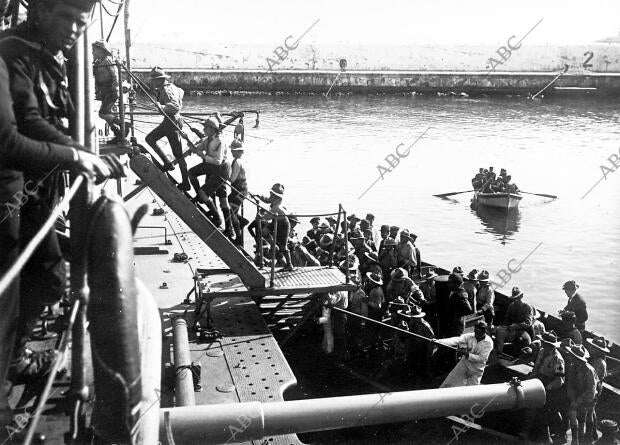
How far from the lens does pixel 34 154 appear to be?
283cm

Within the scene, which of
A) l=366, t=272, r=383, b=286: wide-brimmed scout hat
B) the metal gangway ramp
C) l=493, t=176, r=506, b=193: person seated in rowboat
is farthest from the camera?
l=493, t=176, r=506, b=193: person seated in rowboat

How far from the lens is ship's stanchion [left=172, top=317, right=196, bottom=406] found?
7.24 m

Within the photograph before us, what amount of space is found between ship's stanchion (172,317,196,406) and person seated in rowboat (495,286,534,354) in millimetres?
6174

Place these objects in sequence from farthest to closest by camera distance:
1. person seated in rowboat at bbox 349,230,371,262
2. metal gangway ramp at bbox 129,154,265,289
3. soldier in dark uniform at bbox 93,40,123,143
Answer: person seated in rowboat at bbox 349,230,371,262
soldier in dark uniform at bbox 93,40,123,143
metal gangway ramp at bbox 129,154,265,289

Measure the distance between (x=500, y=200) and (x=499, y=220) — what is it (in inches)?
51.4

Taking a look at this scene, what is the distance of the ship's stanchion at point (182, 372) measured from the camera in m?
7.24

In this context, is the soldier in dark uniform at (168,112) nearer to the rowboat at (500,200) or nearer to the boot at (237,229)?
the boot at (237,229)

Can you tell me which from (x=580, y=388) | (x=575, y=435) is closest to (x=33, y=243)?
(x=580, y=388)

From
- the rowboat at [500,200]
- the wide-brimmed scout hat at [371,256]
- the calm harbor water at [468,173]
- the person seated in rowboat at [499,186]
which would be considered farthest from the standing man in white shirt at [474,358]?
the person seated in rowboat at [499,186]

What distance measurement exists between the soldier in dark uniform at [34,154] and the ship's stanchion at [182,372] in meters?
3.94

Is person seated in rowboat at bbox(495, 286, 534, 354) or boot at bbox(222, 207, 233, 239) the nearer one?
person seated in rowboat at bbox(495, 286, 534, 354)

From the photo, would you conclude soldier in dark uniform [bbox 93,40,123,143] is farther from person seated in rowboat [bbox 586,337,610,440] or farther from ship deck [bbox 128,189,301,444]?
person seated in rowboat [bbox 586,337,610,440]

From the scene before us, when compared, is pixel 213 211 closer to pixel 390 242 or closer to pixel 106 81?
pixel 106 81

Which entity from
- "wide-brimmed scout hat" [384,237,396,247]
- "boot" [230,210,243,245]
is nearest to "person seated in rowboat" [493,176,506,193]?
"wide-brimmed scout hat" [384,237,396,247]
